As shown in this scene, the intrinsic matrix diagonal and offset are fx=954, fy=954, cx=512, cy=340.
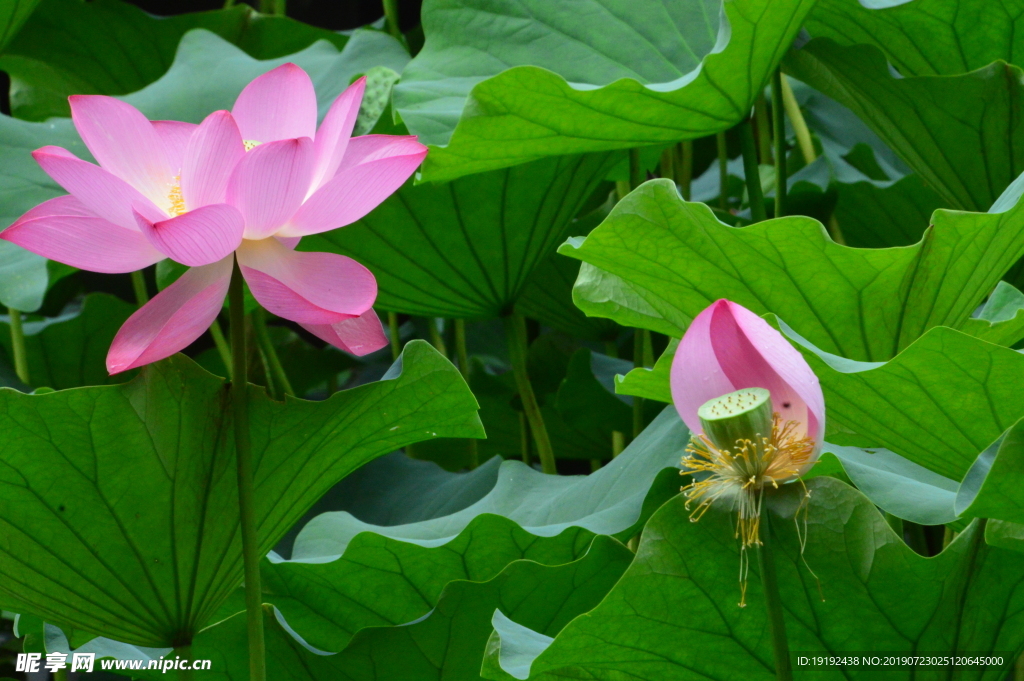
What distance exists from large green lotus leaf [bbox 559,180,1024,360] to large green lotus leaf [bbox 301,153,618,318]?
0.78ft

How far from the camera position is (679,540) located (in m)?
0.45

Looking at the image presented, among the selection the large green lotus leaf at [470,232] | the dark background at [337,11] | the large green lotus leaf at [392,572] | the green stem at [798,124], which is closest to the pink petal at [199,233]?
the large green lotus leaf at [392,572]

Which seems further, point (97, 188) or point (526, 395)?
point (526, 395)

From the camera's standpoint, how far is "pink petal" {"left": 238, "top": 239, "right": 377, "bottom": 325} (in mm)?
425

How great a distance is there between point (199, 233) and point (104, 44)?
96cm

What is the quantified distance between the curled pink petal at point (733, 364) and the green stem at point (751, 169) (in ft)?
1.34

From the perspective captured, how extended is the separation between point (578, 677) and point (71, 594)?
0.30 m

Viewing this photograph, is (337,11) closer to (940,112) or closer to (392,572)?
(940,112)

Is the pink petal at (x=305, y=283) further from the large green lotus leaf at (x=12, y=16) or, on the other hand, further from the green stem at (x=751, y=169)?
the large green lotus leaf at (x=12, y=16)

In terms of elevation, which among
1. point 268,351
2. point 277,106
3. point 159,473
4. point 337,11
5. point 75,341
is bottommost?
point 75,341

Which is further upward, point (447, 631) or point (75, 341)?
point (447, 631)

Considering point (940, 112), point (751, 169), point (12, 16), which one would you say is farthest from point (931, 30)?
point (12, 16)

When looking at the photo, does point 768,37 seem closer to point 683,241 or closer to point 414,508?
point 683,241

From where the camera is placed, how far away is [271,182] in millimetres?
420
